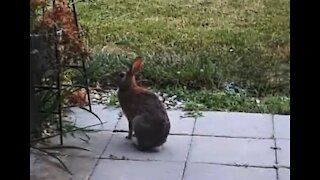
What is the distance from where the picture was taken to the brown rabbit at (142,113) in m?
2.80

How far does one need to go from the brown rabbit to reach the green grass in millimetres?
533

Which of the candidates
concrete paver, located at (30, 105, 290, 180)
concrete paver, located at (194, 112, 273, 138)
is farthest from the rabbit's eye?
concrete paver, located at (194, 112, 273, 138)

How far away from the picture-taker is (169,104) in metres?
3.53

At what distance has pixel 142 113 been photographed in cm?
283

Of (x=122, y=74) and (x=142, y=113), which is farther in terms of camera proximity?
(x=122, y=74)

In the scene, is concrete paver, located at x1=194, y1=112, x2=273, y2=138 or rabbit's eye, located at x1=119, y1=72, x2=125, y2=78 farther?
concrete paver, located at x1=194, y1=112, x2=273, y2=138

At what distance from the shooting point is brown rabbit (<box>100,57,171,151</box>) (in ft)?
9.20

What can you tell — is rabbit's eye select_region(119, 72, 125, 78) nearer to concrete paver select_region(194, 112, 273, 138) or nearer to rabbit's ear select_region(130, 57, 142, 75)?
rabbit's ear select_region(130, 57, 142, 75)

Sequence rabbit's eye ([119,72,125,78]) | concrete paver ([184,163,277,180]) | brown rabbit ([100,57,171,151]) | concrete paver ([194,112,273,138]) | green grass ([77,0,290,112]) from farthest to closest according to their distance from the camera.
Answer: green grass ([77,0,290,112]), concrete paver ([194,112,273,138]), rabbit's eye ([119,72,125,78]), brown rabbit ([100,57,171,151]), concrete paver ([184,163,277,180])

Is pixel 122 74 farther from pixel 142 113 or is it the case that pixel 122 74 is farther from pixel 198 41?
pixel 198 41

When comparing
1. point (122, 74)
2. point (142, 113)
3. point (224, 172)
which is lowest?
point (224, 172)

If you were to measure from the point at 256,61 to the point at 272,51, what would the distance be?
23 centimetres

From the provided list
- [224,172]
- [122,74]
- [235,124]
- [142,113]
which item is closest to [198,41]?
[235,124]

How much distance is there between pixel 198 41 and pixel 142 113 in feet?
6.18
